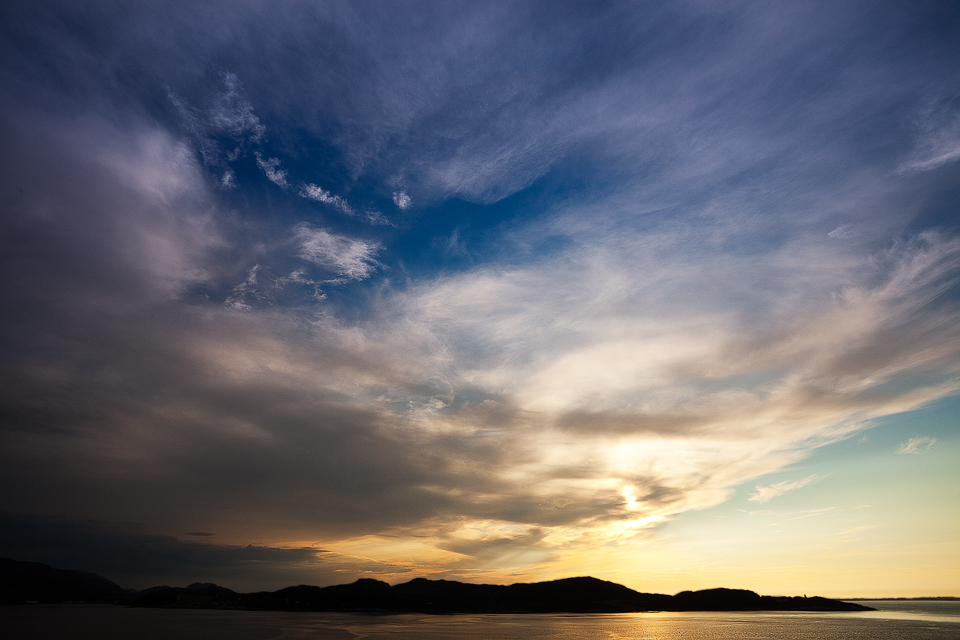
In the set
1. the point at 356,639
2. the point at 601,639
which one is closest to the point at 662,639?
the point at 601,639

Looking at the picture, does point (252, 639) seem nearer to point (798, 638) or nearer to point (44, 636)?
point (44, 636)

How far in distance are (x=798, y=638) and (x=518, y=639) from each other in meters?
82.7

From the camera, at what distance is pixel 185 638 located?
118 meters

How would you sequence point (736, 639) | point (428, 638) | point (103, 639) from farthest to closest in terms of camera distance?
point (736, 639)
point (428, 638)
point (103, 639)

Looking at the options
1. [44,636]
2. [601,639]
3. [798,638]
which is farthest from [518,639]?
[44,636]

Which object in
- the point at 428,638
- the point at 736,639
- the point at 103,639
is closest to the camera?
the point at 103,639

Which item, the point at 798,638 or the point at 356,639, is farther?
the point at 798,638

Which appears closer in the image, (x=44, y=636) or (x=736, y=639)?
(x=44, y=636)

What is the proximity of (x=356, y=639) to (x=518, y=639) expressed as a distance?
1707 inches

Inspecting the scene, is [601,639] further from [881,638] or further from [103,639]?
[103,639]

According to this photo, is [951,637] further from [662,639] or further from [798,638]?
[662,639]

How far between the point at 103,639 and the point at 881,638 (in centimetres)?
21064

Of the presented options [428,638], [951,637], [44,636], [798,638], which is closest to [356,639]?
[428,638]

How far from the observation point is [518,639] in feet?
413
